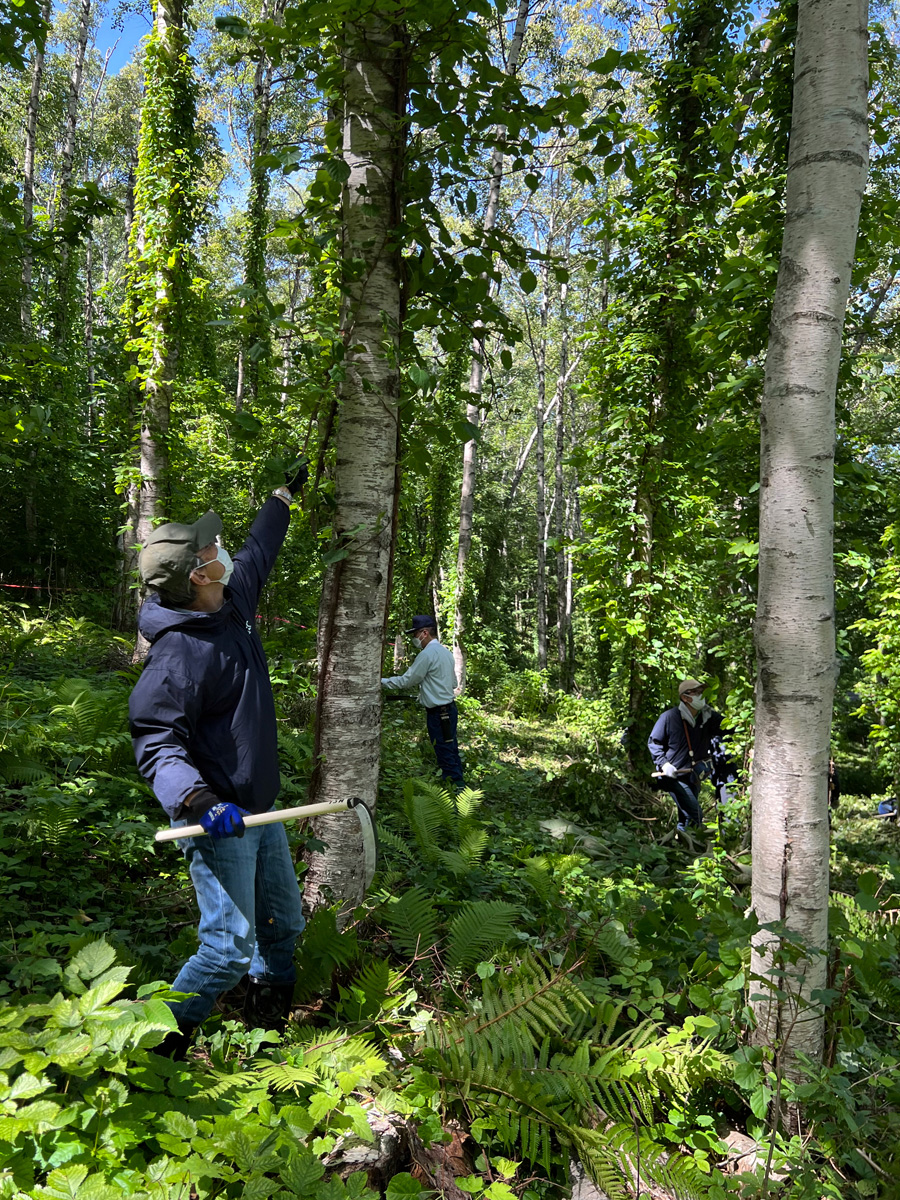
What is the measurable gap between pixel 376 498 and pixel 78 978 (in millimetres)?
2104

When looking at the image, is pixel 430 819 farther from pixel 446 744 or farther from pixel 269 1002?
pixel 446 744

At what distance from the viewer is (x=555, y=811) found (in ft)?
23.1

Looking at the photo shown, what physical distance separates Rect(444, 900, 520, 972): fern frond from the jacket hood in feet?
6.06

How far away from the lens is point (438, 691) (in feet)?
22.4

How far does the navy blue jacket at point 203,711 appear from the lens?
2412 mm

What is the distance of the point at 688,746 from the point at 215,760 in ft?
16.4

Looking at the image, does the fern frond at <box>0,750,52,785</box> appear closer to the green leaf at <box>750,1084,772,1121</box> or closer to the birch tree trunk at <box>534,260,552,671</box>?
the green leaf at <box>750,1084,772,1121</box>

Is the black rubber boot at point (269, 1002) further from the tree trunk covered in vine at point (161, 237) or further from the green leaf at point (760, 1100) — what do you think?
the tree trunk covered in vine at point (161, 237)

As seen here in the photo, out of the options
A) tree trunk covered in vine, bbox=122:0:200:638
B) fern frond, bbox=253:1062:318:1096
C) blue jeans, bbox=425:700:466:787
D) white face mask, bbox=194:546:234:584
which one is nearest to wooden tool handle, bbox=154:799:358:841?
fern frond, bbox=253:1062:318:1096

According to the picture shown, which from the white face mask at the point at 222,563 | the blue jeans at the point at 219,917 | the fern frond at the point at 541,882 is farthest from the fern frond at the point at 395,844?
the white face mask at the point at 222,563

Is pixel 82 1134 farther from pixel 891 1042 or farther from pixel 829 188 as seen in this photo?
pixel 829 188

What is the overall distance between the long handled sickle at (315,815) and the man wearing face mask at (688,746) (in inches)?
154

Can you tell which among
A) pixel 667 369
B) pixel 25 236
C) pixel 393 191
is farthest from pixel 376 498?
pixel 667 369

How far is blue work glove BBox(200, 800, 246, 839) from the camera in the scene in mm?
2309
